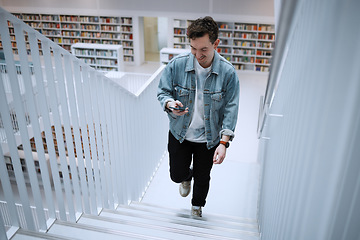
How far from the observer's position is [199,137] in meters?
2.18

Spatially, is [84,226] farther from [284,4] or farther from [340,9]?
[340,9]

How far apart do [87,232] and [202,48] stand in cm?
130

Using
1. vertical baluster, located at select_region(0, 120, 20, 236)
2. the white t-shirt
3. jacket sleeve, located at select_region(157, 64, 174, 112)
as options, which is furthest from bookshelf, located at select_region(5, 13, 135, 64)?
vertical baluster, located at select_region(0, 120, 20, 236)

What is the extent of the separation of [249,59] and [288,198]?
34.1ft

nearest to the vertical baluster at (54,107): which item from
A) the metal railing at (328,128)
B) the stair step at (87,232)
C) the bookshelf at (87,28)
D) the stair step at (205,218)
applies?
the stair step at (87,232)

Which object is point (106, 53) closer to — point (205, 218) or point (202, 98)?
point (205, 218)

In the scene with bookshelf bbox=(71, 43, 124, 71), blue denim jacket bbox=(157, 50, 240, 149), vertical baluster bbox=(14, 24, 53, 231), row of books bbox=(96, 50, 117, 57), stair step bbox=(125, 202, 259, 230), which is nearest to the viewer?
vertical baluster bbox=(14, 24, 53, 231)

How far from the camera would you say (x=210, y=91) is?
6.66 feet

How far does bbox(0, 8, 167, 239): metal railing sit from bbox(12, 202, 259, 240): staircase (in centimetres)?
10

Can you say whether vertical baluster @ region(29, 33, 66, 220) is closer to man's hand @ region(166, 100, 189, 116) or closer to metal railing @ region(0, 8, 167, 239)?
metal railing @ region(0, 8, 167, 239)

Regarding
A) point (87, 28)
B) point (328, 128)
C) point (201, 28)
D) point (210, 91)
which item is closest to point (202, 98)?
point (210, 91)

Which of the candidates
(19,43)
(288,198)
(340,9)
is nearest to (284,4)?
(340,9)

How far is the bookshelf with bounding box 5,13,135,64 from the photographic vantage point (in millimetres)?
11409

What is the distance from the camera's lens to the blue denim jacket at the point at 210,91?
201 cm
